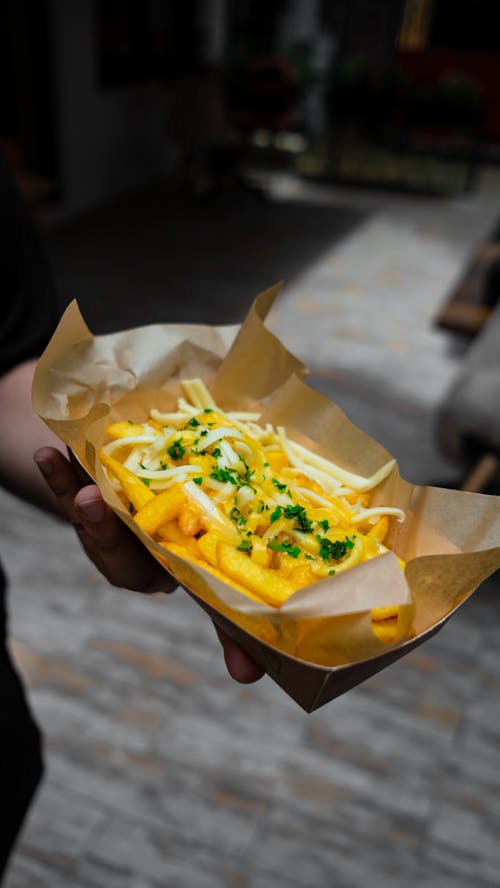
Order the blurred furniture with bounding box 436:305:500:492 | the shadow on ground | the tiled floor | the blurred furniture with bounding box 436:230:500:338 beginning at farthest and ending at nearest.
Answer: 1. the shadow on ground
2. the blurred furniture with bounding box 436:230:500:338
3. the blurred furniture with bounding box 436:305:500:492
4. the tiled floor

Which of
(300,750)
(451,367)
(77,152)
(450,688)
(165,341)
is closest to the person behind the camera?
(165,341)

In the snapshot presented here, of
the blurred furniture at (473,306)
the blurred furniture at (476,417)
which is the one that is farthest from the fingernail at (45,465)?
the blurred furniture at (473,306)

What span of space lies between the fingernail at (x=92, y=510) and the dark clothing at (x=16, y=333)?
0.40 meters

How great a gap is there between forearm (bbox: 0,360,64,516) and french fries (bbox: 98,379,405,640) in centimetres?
19

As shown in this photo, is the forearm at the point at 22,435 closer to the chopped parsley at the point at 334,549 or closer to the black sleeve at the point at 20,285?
the black sleeve at the point at 20,285

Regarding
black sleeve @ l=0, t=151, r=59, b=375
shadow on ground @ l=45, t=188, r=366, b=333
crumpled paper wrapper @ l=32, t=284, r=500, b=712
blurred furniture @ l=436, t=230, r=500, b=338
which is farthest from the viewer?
shadow on ground @ l=45, t=188, r=366, b=333

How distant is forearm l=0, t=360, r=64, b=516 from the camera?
1.06 meters

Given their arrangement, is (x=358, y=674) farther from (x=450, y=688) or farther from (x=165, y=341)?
(x=450, y=688)

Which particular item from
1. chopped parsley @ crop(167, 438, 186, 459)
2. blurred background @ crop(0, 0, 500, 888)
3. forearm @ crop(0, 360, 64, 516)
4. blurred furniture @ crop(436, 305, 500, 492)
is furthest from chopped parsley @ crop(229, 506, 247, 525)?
blurred furniture @ crop(436, 305, 500, 492)

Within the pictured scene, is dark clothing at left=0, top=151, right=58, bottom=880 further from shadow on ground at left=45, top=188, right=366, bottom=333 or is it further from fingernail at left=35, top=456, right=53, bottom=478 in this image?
shadow on ground at left=45, top=188, right=366, bottom=333

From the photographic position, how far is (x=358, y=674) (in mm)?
739

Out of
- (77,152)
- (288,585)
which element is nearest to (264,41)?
(77,152)

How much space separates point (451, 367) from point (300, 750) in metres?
2.77

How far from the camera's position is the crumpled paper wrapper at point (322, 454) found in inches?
27.6
